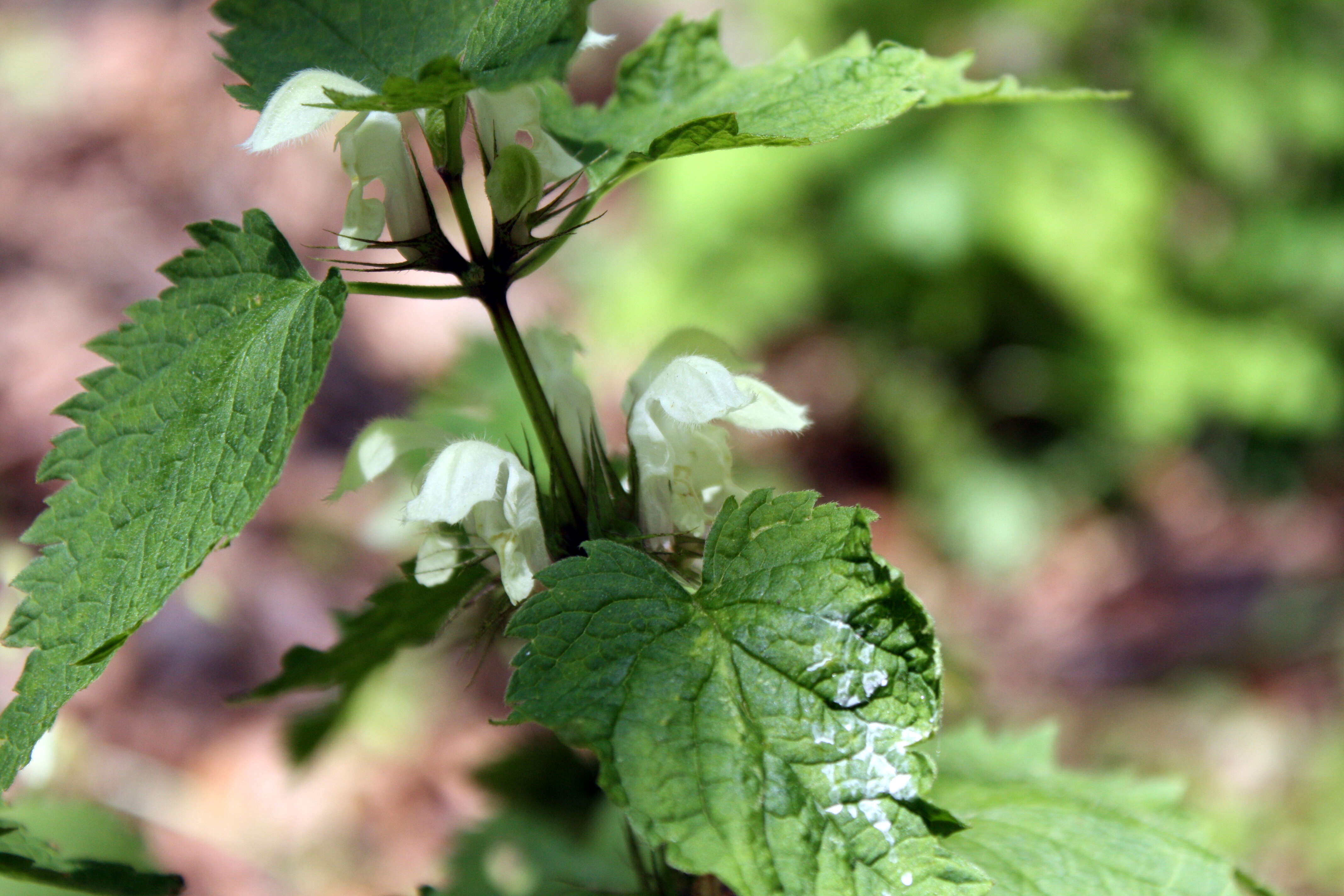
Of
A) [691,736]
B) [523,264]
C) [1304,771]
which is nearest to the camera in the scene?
[691,736]

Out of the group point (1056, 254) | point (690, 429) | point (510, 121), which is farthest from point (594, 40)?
point (1056, 254)

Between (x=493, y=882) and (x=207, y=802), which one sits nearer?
(x=493, y=882)

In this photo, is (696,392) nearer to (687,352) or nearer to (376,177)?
(687,352)

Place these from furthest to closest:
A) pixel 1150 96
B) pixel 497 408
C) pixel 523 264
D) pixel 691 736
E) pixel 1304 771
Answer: pixel 1150 96 → pixel 1304 771 → pixel 497 408 → pixel 523 264 → pixel 691 736

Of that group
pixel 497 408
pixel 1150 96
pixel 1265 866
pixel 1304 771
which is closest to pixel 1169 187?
pixel 1150 96

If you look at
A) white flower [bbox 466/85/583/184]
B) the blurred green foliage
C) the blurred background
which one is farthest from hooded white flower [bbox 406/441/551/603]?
the blurred green foliage

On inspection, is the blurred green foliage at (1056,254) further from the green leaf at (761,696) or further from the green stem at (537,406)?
the green leaf at (761,696)

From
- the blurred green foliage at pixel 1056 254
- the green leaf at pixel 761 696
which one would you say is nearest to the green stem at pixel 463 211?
the green leaf at pixel 761 696

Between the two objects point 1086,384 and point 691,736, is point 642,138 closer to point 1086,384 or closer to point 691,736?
point 691,736
